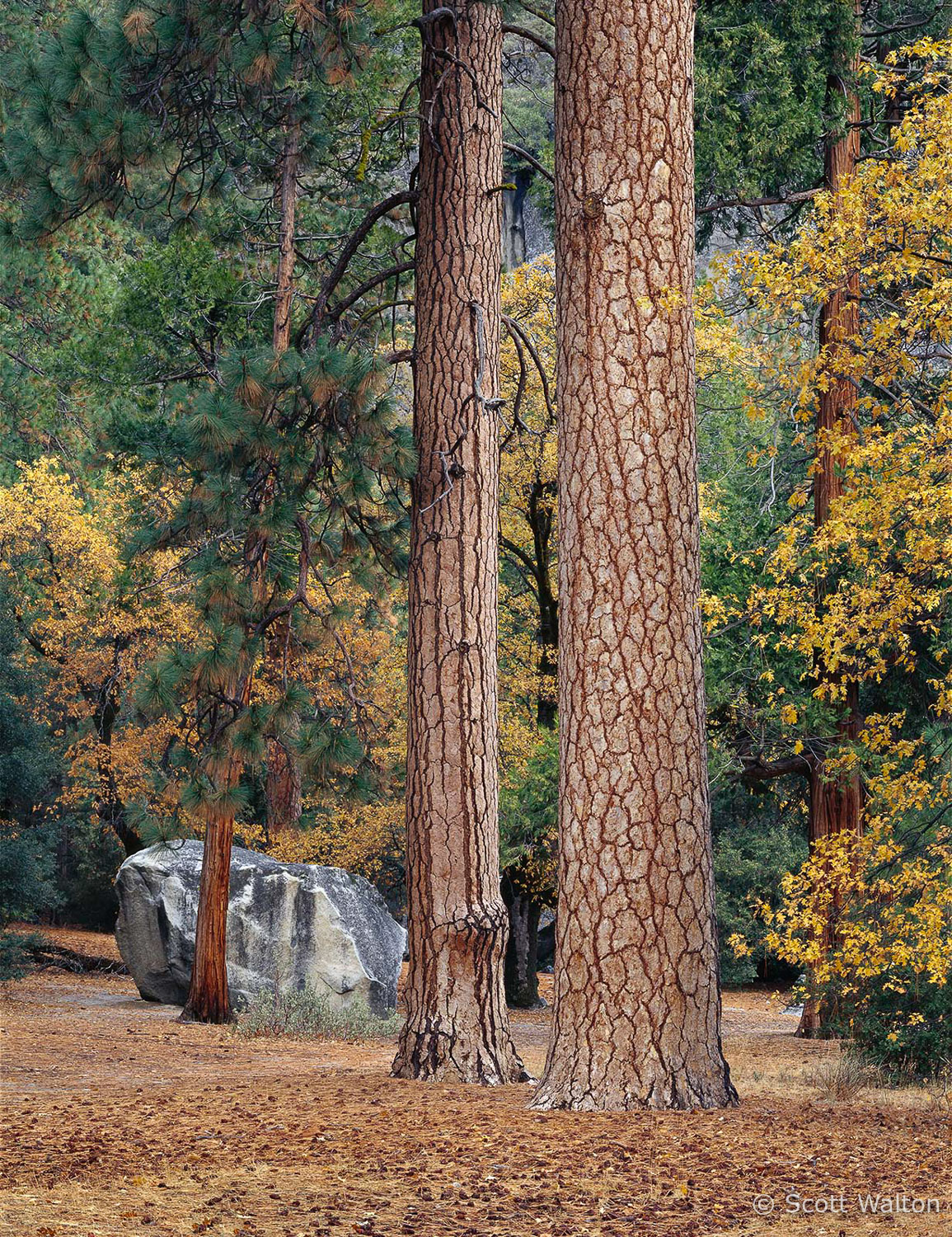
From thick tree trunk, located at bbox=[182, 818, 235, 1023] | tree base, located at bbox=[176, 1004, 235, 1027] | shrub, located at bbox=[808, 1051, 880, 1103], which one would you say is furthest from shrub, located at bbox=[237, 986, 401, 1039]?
shrub, located at bbox=[808, 1051, 880, 1103]

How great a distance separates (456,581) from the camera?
781 centimetres

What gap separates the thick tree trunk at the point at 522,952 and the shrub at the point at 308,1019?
4681mm

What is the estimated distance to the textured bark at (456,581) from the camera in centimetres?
752

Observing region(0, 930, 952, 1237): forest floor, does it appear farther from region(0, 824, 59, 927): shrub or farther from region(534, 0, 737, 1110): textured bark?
region(0, 824, 59, 927): shrub

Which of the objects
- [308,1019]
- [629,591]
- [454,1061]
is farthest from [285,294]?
[629,591]

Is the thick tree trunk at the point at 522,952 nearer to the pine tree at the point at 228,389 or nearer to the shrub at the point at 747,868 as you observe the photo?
the shrub at the point at 747,868

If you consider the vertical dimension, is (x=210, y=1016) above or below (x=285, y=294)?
below

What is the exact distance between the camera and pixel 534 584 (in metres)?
21.2

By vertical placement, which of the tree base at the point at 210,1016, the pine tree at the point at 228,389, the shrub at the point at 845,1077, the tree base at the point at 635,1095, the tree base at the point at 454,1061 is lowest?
the tree base at the point at 210,1016

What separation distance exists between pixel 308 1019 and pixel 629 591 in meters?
9.32

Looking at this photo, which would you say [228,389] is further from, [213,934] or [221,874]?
[213,934]

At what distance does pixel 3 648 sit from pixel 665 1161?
592 inches

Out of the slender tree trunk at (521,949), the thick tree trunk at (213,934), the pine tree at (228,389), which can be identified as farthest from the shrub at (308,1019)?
the pine tree at (228,389)

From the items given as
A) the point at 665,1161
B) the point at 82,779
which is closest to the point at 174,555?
the point at 82,779
